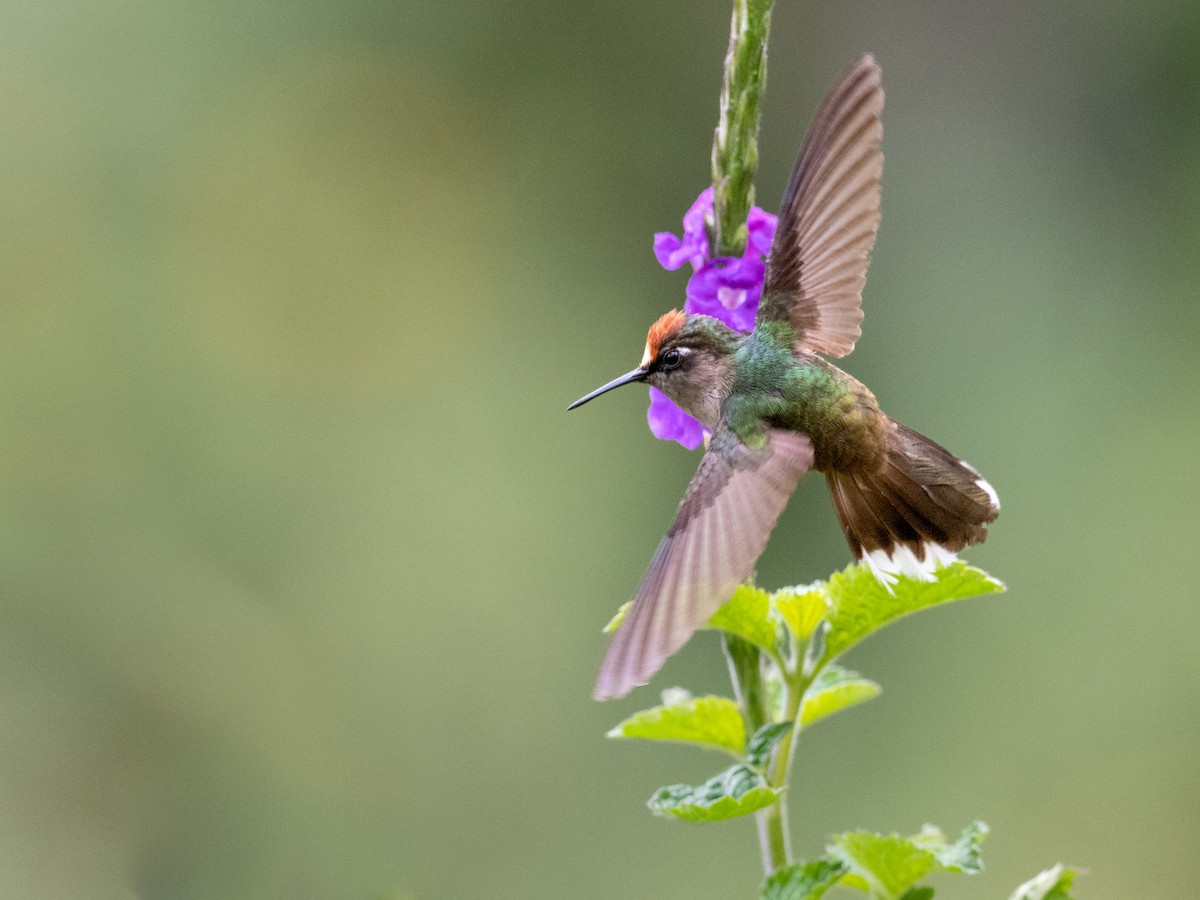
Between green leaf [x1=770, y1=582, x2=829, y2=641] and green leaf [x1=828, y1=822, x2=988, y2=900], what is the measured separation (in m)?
0.21

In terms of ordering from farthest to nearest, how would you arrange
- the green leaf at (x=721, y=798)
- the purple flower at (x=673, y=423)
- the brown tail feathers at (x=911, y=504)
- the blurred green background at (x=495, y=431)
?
the blurred green background at (x=495, y=431)
the purple flower at (x=673, y=423)
the brown tail feathers at (x=911, y=504)
the green leaf at (x=721, y=798)

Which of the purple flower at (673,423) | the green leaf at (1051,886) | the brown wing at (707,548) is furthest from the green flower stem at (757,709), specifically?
the purple flower at (673,423)

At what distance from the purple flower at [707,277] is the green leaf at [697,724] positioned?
13.9 inches

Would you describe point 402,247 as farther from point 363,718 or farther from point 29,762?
point 29,762

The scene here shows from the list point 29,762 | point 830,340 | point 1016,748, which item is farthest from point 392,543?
point 830,340

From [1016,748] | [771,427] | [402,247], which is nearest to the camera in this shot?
[771,427]

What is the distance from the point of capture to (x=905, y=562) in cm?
134

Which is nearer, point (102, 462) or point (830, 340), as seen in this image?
point (830, 340)

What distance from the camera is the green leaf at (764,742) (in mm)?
1162

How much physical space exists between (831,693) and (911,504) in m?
0.23

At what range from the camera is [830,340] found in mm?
1552

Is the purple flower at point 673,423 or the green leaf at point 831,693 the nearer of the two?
the green leaf at point 831,693

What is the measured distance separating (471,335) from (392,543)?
702mm

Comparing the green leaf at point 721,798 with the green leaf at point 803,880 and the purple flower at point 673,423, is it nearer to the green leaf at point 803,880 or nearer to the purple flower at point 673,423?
the green leaf at point 803,880
